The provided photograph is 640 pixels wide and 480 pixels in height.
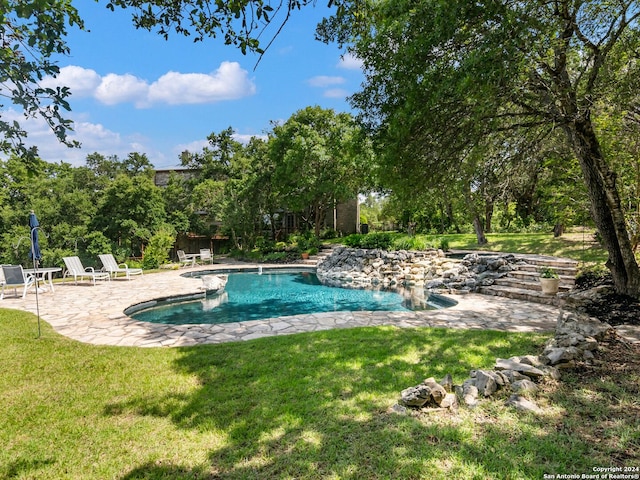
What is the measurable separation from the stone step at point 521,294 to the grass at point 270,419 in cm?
378

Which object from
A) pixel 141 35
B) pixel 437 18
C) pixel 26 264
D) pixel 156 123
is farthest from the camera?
pixel 26 264

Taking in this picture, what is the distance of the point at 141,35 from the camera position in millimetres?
3400

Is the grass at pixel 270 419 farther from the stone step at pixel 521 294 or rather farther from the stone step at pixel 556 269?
the stone step at pixel 556 269

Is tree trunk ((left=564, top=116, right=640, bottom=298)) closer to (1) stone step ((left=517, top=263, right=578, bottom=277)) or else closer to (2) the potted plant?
(2) the potted plant

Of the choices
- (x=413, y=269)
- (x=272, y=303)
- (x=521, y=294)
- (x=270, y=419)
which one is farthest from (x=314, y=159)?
(x=270, y=419)

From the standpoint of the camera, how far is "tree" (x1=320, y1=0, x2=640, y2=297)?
4.02 meters

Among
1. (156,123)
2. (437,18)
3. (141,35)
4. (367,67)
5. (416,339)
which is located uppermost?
(156,123)

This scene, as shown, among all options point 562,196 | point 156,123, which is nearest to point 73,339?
point 562,196

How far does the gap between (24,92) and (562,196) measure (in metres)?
11.6

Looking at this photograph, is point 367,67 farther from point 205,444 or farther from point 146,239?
point 146,239

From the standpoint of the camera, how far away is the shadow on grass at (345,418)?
2.32m

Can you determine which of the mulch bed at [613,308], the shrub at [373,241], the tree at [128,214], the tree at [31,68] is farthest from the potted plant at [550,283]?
the tree at [128,214]

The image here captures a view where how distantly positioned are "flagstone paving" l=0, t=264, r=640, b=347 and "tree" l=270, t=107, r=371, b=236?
39.7ft

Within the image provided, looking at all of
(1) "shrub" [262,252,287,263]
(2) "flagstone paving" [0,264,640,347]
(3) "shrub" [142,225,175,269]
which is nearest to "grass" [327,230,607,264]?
(2) "flagstone paving" [0,264,640,347]
